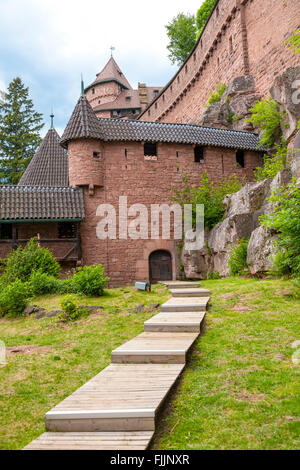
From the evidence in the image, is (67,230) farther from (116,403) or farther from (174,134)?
(116,403)

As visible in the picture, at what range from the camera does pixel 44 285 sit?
12.1 m

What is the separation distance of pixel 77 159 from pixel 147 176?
326cm

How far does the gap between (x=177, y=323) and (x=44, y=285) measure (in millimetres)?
6731

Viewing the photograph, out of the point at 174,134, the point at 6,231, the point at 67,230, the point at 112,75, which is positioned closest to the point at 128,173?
the point at 174,134

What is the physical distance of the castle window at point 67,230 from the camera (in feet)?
56.7

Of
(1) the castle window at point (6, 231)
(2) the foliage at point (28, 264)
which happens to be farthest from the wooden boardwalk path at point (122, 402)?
(1) the castle window at point (6, 231)

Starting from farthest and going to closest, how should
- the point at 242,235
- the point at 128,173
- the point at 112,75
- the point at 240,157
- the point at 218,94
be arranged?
the point at 112,75
the point at 218,94
the point at 240,157
the point at 128,173
the point at 242,235

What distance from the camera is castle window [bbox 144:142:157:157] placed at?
744 inches

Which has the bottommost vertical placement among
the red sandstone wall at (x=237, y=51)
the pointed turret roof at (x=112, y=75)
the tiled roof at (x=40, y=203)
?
the tiled roof at (x=40, y=203)

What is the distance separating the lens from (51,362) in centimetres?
613

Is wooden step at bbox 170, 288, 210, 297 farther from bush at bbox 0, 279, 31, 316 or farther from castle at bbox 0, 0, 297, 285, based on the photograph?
castle at bbox 0, 0, 297, 285

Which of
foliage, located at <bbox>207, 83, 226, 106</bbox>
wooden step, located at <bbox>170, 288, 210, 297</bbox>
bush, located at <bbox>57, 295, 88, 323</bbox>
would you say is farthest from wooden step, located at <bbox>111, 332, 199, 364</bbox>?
foliage, located at <bbox>207, 83, 226, 106</bbox>

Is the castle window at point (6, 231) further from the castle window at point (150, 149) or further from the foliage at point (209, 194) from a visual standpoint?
the foliage at point (209, 194)
